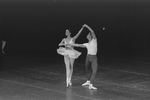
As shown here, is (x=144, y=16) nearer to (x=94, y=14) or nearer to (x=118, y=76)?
(x=94, y=14)

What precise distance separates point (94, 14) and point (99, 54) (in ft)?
18.4

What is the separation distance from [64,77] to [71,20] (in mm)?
11567

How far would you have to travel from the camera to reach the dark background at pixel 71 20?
89.5 feet

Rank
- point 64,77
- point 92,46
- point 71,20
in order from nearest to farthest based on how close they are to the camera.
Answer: point 92,46, point 64,77, point 71,20

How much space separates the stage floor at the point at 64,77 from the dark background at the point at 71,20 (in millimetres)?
5908

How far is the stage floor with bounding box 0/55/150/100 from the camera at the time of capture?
14023mm

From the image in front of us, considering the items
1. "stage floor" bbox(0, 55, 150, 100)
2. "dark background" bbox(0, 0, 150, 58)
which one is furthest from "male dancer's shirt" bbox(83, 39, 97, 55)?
"dark background" bbox(0, 0, 150, 58)

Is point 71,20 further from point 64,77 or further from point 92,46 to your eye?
point 92,46

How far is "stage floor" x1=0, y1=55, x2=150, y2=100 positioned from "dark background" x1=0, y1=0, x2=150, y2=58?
19.4 ft

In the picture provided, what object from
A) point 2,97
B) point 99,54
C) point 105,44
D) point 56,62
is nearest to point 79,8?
point 105,44

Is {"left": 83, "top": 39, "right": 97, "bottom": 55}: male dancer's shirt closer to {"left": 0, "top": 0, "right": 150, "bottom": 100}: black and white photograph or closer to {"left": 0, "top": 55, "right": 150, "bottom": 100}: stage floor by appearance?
{"left": 0, "top": 0, "right": 150, "bottom": 100}: black and white photograph

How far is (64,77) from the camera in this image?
1700cm

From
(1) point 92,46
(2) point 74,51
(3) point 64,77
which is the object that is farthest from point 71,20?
(1) point 92,46

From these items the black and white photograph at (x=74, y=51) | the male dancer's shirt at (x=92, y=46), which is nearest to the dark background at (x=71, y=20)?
the black and white photograph at (x=74, y=51)
